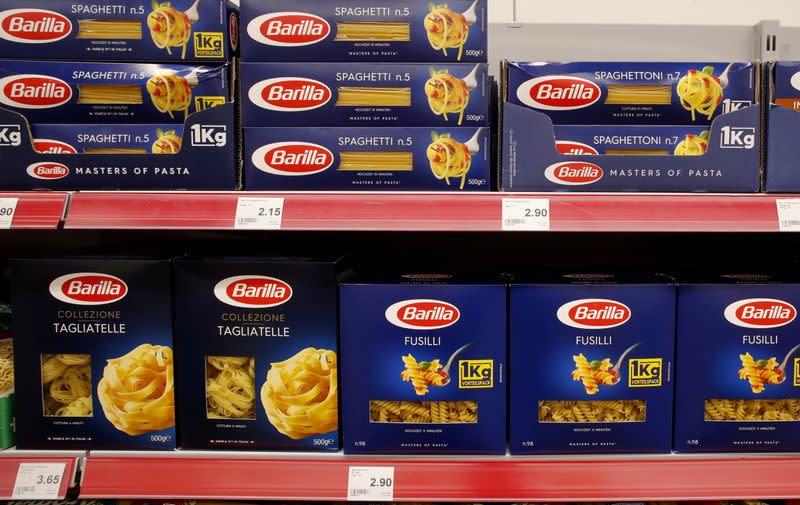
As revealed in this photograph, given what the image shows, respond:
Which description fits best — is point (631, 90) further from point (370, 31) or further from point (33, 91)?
point (33, 91)

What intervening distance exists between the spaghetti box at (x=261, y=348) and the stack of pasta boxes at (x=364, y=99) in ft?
0.64

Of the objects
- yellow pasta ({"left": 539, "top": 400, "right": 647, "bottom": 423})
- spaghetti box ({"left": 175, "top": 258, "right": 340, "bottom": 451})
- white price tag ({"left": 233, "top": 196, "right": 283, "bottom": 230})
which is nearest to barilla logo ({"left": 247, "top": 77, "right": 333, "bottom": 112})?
white price tag ({"left": 233, "top": 196, "right": 283, "bottom": 230})

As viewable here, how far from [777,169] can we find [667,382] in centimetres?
47

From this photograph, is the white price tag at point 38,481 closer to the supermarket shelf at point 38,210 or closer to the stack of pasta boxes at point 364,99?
the supermarket shelf at point 38,210

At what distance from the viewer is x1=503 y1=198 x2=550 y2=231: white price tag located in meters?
1.03

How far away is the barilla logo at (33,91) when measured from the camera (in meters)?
1.13

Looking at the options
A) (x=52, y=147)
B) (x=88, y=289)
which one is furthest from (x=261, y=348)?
(x=52, y=147)

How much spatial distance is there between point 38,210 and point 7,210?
0.06m

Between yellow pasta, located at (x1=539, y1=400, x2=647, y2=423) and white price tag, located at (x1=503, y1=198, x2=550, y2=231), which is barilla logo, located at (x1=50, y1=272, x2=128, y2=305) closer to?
white price tag, located at (x1=503, y1=198, x2=550, y2=231)

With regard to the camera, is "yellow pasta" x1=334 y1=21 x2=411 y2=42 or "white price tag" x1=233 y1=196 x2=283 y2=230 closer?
"white price tag" x1=233 y1=196 x2=283 y2=230

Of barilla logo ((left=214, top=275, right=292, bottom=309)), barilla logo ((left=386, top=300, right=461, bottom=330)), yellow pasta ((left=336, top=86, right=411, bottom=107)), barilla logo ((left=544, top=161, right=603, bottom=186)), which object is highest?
yellow pasta ((left=336, top=86, right=411, bottom=107))

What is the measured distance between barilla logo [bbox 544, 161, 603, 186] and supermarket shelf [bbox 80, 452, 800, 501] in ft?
1.82

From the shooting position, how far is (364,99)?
3.71ft

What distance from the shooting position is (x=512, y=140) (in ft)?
3.60
